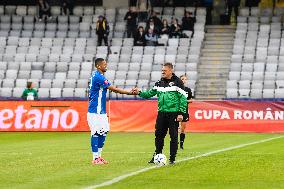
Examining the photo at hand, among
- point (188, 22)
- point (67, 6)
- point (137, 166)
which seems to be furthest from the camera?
point (67, 6)

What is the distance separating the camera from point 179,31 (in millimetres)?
46562

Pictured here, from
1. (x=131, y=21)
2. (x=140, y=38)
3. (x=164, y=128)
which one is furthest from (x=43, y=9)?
(x=164, y=128)

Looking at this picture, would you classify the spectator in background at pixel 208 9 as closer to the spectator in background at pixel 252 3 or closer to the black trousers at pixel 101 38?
the spectator in background at pixel 252 3

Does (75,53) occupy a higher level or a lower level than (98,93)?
higher

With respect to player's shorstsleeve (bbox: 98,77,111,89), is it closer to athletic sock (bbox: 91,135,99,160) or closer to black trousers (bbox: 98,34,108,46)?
athletic sock (bbox: 91,135,99,160)

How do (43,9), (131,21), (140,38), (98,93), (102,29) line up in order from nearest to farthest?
(98,93) < (140,38) < (102,29) < (131,21) < (43,9)

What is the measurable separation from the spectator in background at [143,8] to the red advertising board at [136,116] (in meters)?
12.5

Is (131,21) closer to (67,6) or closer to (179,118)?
(67,6)

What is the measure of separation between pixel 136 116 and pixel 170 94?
1749cm

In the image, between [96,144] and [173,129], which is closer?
Result: [173,129]

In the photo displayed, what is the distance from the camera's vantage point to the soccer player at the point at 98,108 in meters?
18.9

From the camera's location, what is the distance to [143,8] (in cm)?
4900

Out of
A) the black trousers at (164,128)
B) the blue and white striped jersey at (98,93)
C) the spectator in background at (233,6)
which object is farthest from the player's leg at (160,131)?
the spectator in background at (233,6)

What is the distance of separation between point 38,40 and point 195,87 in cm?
982
